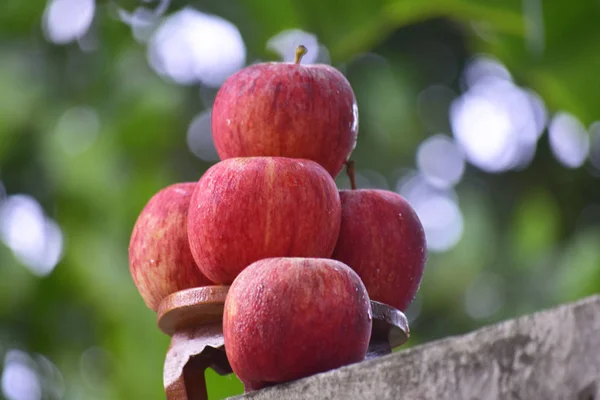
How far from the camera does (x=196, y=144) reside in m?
2.96

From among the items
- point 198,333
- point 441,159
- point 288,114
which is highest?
point 441,159

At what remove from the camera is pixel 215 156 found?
294 cm

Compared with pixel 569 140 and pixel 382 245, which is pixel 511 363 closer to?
pixel 382 245

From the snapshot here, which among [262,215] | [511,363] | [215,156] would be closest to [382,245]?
[262,215]

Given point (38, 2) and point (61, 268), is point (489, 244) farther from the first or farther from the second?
point (38, 2)

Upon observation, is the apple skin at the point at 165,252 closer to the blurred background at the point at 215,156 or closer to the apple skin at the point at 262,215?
the apple skin at the point at 262,215

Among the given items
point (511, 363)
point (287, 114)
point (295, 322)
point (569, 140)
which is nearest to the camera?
point (511, 363)

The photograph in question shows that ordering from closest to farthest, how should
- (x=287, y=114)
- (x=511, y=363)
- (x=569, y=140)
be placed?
(x=511, y=363)
(x=287, y=114)
(x=569, y=140)

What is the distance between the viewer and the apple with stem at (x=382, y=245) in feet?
2.81

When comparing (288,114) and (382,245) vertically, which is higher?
(288,114)

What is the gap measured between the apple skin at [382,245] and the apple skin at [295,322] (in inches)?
3.8

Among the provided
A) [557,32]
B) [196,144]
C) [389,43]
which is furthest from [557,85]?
[196,144]

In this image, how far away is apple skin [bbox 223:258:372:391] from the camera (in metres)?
0.73

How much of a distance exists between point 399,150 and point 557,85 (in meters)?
1.12
